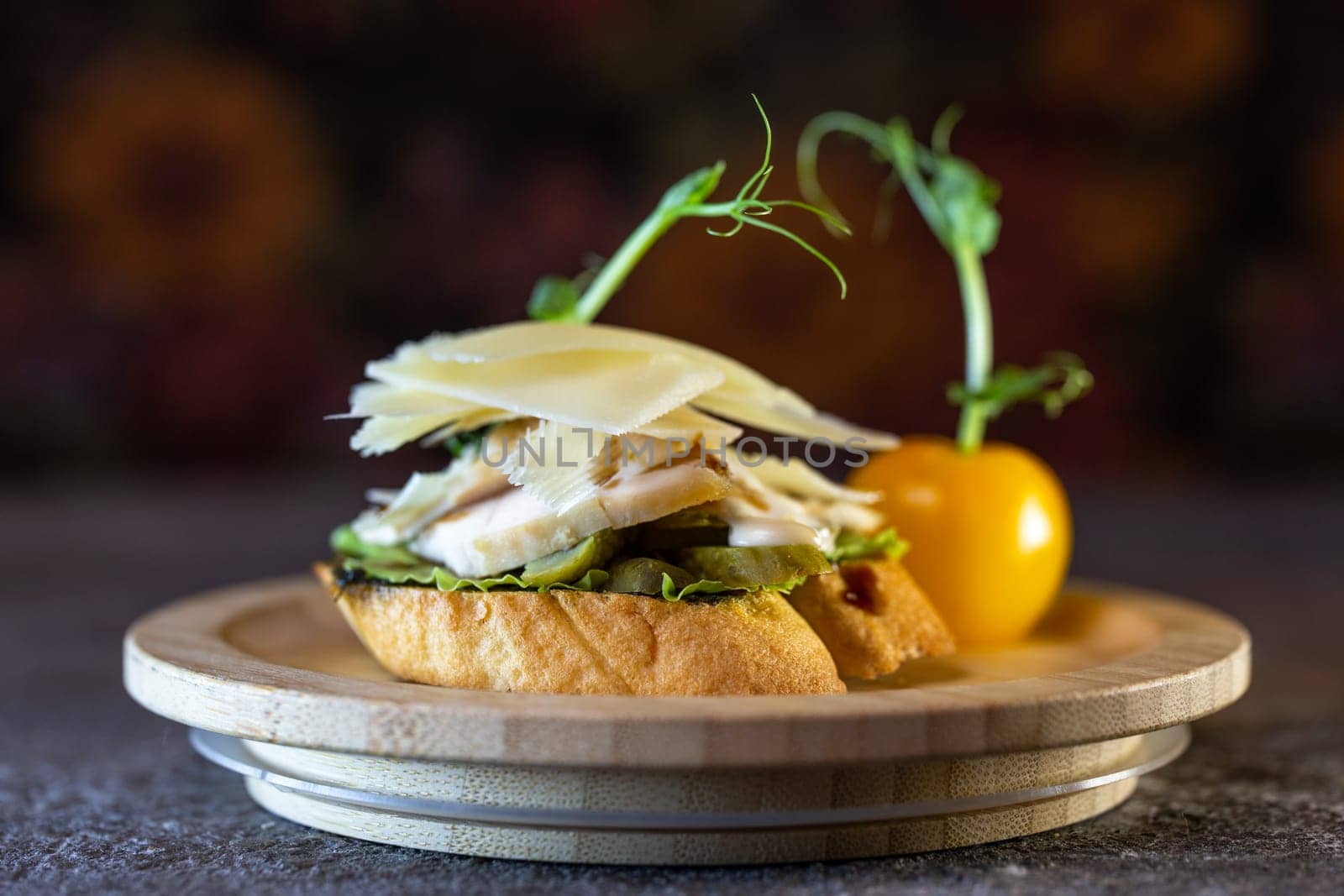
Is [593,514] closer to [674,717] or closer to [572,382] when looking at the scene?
[572,382]

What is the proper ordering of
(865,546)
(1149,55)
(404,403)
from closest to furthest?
(404,403)
(865,546)
(1149,55)

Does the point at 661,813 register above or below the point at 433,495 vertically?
below

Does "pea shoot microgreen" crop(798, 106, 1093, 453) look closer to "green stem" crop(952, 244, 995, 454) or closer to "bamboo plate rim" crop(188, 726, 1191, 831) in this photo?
"green stem" crop(952, 244, 995, 454)

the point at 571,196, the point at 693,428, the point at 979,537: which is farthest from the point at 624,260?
the point at 571,196

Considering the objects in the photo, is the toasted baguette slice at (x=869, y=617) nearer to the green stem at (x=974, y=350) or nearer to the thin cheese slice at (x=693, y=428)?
the thin cheese slice at (x=693, y=428)

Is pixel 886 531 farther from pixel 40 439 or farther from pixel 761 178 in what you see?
pixel 40 439

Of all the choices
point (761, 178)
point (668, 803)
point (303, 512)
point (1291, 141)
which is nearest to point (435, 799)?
point (668, 803)

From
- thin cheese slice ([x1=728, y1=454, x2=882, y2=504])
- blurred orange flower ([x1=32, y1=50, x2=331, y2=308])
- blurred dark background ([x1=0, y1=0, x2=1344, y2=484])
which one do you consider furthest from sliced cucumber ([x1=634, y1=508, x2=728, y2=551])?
blurred orange flower ([x1=32, y1=50, x2=331, y2=308])

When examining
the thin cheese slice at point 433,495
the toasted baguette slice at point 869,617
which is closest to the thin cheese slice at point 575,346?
the thin cheese slice at point 433,495
